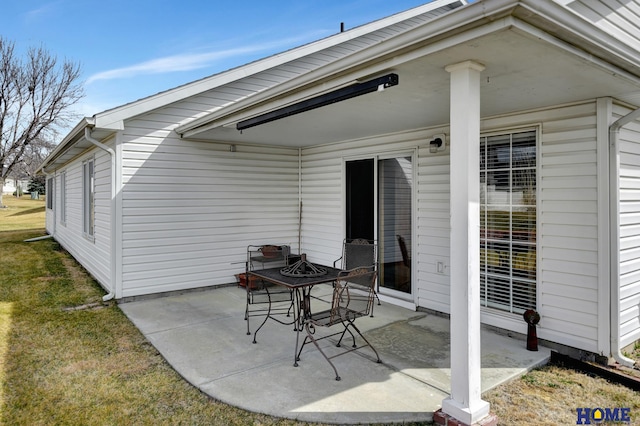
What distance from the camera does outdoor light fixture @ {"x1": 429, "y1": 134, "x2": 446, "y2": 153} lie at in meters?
5.05

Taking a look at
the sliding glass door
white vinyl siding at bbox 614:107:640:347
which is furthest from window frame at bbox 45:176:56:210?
white vinyl siding at bbox 614:107:640:347

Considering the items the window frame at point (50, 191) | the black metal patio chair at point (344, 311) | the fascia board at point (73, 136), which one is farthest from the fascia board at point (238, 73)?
the window frame at point (50, 191)

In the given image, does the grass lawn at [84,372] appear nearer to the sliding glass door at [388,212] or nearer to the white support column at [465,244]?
the white support column at [465,244]

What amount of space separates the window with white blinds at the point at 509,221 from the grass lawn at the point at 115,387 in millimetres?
939

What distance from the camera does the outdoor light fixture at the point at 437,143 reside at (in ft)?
16.6

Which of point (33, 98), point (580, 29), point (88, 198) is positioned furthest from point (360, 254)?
point (33, 98)

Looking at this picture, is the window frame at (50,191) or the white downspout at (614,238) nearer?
the white downspout at (614,238)

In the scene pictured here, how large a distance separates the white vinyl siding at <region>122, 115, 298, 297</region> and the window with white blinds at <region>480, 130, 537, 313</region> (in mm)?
3954

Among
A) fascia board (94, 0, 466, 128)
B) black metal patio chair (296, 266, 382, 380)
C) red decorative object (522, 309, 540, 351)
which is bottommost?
red decorative object (522, 309, 540, 351)

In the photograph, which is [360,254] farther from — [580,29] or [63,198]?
[63,198]

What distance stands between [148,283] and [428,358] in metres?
4.34

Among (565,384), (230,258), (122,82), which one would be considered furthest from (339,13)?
(122,82)

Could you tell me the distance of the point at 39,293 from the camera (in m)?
6.31

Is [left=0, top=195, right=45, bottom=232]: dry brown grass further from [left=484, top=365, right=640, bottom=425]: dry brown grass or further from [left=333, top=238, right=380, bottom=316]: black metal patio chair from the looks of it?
[left=484, top=365, right=640, bottom=425]: dry brown grass
